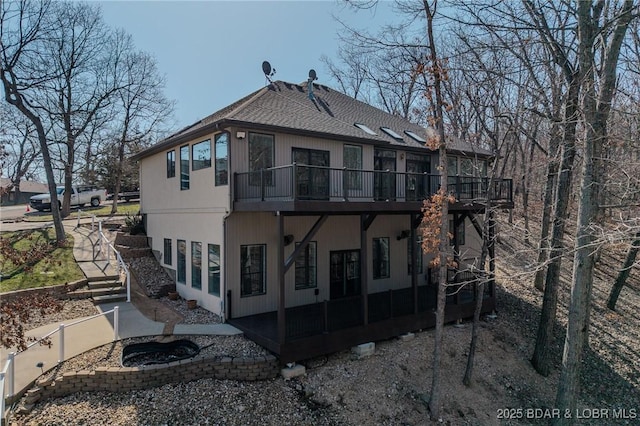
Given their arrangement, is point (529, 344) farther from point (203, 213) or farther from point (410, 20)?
point (203, 213)

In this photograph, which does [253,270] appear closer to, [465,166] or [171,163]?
[171,163]

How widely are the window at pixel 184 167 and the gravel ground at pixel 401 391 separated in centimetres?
426

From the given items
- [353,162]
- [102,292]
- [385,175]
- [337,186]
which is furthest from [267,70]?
[102,292]

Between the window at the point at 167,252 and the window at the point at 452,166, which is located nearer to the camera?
the window at the point at 167,252

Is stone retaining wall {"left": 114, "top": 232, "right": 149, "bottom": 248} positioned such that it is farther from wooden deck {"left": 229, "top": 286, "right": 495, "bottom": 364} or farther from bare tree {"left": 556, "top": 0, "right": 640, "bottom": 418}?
bare tree {"left": 556, "top": 0, "right": 640, "bottom": 418}

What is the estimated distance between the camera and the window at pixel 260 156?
10023mm

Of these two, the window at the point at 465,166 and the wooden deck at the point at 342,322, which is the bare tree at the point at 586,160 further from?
the window at the point at 465,166

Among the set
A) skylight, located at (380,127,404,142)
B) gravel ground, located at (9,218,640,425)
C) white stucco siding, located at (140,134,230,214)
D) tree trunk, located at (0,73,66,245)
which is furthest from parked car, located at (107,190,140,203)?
skylight, located at (380,127,404,142)

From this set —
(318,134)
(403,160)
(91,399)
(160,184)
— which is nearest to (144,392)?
(91,399)

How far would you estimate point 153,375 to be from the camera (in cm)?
713

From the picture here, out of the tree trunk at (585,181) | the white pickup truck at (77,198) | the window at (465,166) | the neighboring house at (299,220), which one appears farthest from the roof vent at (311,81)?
the white pickup truck at (77,198)

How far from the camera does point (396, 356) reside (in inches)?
370

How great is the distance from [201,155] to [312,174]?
346cm

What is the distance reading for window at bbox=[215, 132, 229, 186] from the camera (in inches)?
388
